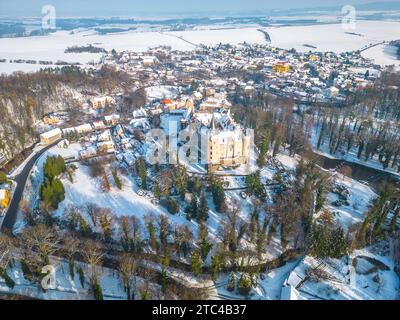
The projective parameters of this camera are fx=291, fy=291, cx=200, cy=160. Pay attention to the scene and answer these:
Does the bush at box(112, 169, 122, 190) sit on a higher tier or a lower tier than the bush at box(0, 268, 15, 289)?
higher

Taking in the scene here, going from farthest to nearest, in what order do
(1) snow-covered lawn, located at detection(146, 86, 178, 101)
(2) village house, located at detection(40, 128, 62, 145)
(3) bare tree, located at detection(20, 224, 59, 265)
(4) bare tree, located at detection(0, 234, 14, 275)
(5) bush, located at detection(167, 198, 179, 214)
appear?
(1) snow-covered lawn, located at detection(146, 86, 178, 101) < (2) village house, located at detection(40, 128, 62, 145) < (5) bush, located at detection(167, 198, 179, 214) < (3) bare tree, located at detection(20, 224, 59, 265) < (4) bare tree, located at detection(0, 234, 14, 275)

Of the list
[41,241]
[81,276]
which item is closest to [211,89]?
[41,241]

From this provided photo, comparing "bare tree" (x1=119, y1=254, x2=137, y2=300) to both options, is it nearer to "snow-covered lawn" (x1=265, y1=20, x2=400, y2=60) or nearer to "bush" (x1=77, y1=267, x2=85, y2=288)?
"bush" (x1=77, y1=267, x2=85, y2=288)

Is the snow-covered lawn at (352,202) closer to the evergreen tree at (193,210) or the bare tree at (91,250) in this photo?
the evergreen tree at (193,210)

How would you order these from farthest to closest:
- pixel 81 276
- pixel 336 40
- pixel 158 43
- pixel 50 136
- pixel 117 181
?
pixel 158 43, pixel 336 40, pixel 50 136, pixel 117 181, pixel 81 276

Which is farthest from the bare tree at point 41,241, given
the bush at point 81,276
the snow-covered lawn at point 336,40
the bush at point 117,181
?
the snow-covered lawn at point 336,40

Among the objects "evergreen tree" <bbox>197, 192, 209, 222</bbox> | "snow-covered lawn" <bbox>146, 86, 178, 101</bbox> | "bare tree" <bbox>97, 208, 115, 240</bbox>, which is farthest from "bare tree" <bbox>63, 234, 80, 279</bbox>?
"snow-covered lawn" <bbox>146, 86, 178, 101</bbox>

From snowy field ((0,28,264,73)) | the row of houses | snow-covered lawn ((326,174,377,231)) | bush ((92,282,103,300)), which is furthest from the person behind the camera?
snowy field ((0,28,264,73))

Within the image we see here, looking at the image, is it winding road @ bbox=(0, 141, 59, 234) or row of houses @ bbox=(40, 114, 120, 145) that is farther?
row of houses @ bbox=(40, 114, 120, 145)

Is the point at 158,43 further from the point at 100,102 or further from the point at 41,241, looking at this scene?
the point at 41,241
